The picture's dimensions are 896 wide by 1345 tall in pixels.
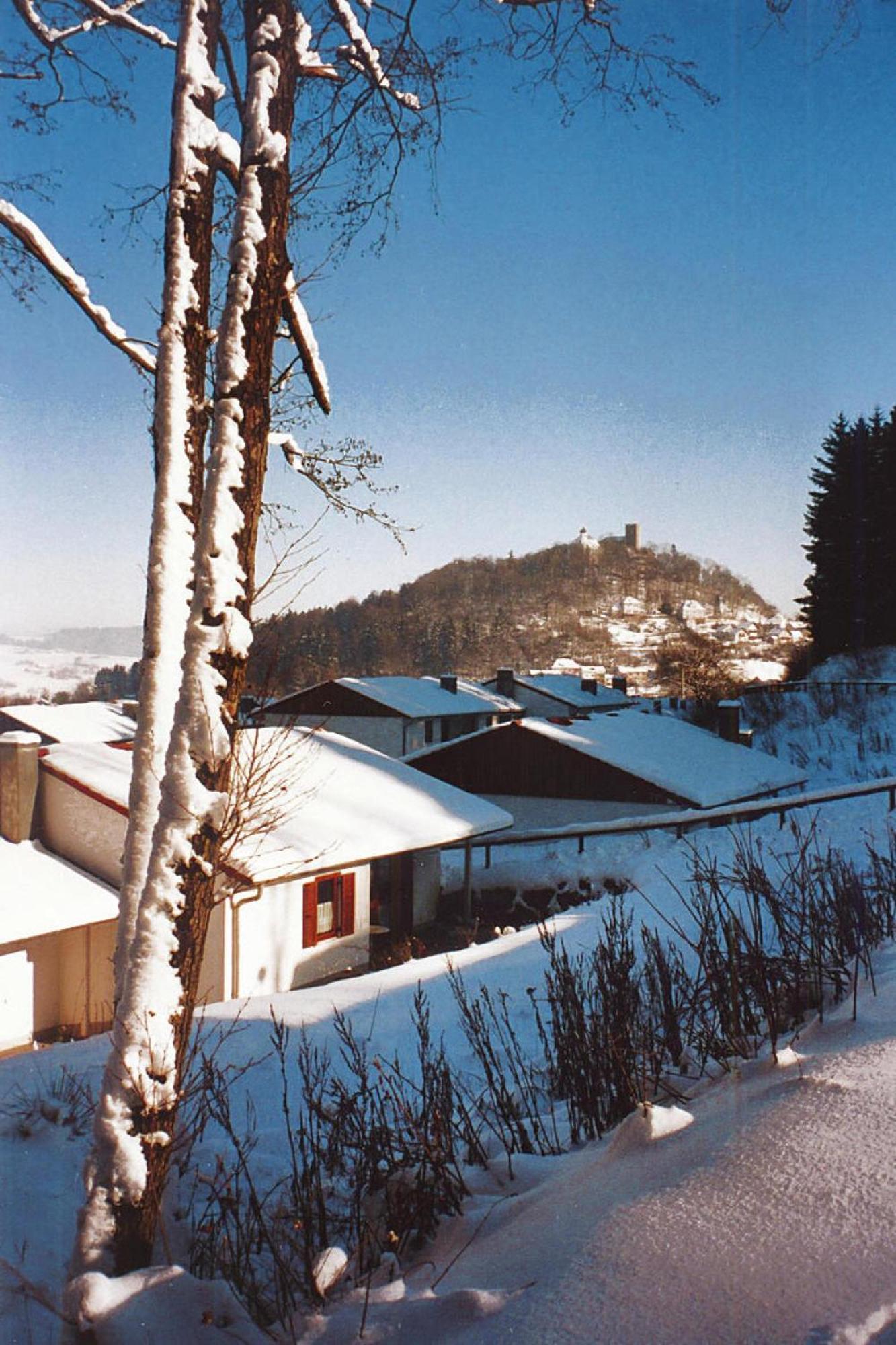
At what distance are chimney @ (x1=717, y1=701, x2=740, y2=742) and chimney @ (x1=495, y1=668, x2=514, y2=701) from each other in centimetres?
1600

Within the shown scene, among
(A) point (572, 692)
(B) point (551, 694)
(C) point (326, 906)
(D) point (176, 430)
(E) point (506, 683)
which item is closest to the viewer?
(D) point (176, 430)

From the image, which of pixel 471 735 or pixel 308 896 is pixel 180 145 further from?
pixel 471 735

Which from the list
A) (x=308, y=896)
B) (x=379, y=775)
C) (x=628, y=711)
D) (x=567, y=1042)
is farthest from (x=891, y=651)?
(x=567, y=1042)

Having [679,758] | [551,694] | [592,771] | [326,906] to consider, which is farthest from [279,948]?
[551,694]

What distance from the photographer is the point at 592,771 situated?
1104 inches

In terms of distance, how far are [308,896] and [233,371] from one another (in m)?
13.0

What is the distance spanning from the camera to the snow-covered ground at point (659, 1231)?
7.29 ft

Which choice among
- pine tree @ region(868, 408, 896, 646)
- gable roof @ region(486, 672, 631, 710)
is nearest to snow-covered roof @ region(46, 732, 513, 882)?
gable roof @ region(486, 672, 631, 710)

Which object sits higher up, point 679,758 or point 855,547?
point 855,547

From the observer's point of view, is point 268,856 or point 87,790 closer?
point 268,856

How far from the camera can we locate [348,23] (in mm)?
4668

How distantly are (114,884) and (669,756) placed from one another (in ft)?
64.6

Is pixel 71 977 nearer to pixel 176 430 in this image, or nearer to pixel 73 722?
pixel 176 430

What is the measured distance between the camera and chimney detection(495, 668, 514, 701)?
50094mm
